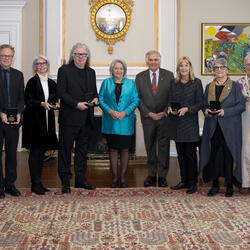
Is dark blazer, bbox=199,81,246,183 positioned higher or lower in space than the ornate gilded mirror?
lower

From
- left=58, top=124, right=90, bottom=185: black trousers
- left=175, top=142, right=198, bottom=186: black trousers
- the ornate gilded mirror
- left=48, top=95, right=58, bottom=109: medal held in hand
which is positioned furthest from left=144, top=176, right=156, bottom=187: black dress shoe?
the ornate gilded mirror

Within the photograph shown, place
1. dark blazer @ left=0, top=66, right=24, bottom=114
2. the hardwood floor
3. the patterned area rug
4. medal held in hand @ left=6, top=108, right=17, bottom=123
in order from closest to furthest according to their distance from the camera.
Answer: the patterned area rug < medal held in hand @ left=6, top=108, right=17, bottom=123 < dark blazer @ left=0, top=66, right=24, bottom=114 < the hardwood floor

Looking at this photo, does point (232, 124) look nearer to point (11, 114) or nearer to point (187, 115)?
point (187, 115)

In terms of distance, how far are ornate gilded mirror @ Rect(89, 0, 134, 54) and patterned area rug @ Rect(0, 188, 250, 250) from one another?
3529mm

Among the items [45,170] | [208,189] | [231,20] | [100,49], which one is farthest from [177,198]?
[231,20]

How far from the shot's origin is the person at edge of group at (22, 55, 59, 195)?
3.74 m

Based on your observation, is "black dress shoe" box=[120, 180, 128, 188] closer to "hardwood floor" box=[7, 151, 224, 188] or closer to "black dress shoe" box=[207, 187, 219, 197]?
"hardwood floor" box=[7, 151, 224, 188]

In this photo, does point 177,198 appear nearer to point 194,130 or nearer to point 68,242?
point 194,130

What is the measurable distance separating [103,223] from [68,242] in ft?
1.46

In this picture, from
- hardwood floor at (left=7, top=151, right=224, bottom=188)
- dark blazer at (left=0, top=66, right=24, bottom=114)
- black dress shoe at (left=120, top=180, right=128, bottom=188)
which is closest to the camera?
dark blazer at (left=0, top=66, right=24, bottom=114)

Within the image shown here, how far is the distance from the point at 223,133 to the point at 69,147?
1.66 meters

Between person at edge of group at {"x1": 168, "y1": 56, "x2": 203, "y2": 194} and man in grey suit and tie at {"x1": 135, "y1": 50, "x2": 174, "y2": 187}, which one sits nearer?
person at edge of group at {"x1": 168, "y1": 56, "x2": 203, "y2": 194}

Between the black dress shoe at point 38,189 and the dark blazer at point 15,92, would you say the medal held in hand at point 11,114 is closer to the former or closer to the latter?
the dark blazer at point 15,92

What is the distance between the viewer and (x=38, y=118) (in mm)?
3748
